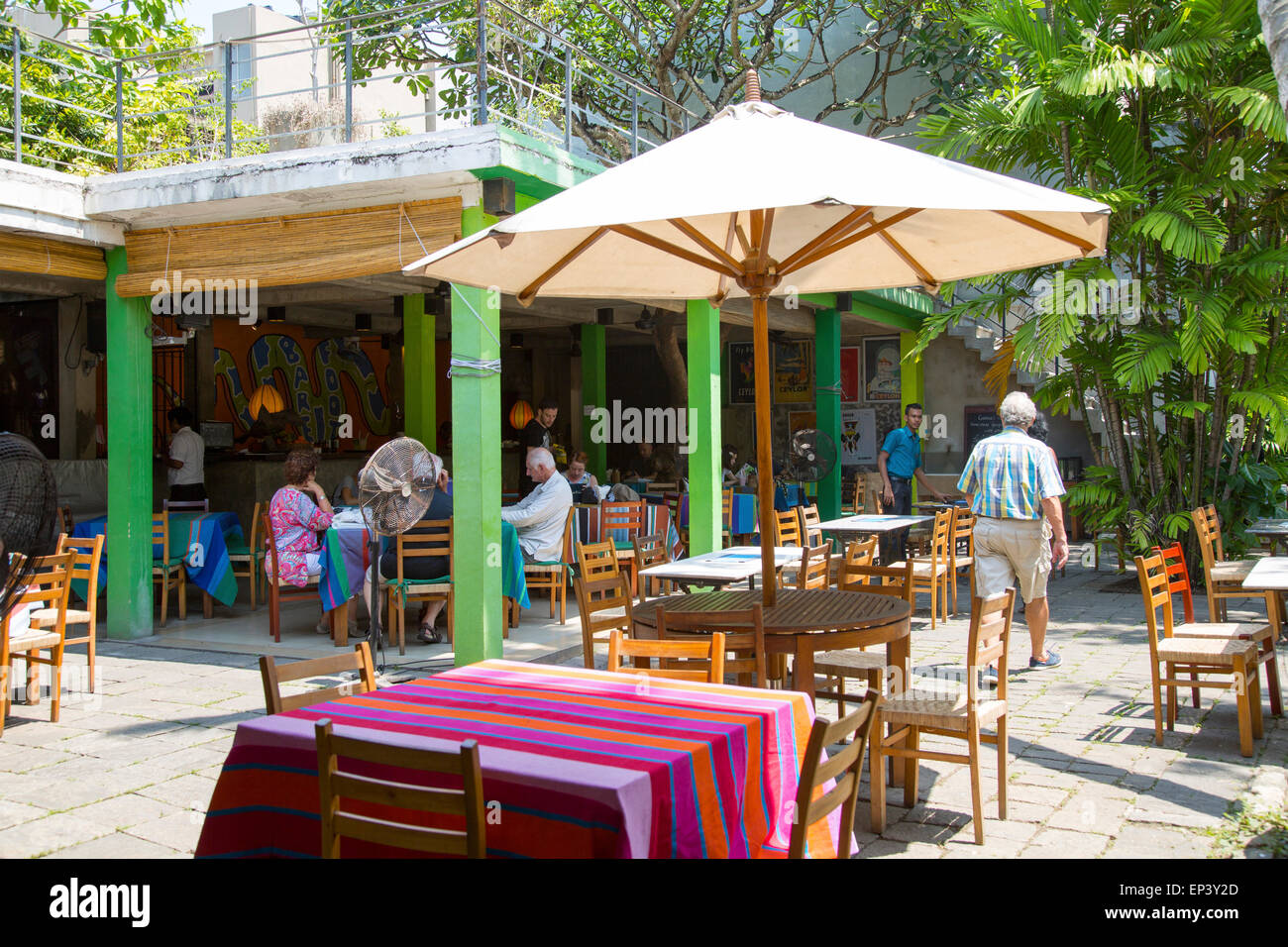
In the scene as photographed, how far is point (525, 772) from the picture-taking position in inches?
94.5

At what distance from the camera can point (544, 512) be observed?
8.44 metres

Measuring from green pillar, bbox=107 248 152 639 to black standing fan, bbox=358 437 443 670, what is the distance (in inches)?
106

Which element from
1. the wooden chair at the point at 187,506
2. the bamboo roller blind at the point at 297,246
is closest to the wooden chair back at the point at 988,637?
the bamboo roller blind at the point at 297,246

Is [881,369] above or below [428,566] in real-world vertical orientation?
above

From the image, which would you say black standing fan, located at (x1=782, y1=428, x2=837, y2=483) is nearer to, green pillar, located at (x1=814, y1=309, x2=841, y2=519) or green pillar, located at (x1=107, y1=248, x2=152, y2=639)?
green pillar, located at (x1=814, y1=309, x2=841, y2=519)

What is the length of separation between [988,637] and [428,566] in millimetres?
4449

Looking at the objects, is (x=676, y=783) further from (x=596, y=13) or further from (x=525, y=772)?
(x=596, y=13)

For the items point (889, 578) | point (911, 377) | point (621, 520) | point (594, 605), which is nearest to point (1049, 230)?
point (889, 578)

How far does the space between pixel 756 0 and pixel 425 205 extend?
28.7ft

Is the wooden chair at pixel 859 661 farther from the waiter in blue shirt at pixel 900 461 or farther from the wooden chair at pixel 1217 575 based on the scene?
the waiter in blue shirt at pixel 900 461

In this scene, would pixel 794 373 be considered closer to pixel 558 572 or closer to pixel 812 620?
pixel 558 572

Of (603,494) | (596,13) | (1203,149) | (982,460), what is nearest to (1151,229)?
(1203,149)

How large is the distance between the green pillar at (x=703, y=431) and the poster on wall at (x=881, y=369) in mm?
8978
